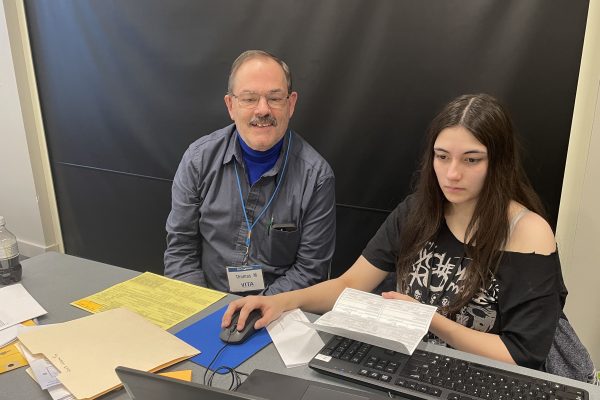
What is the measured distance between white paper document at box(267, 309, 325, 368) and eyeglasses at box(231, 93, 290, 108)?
825mm

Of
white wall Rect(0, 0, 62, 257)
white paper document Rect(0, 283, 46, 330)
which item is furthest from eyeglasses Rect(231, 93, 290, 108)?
white wall Rect(0, 0, 62, 257)

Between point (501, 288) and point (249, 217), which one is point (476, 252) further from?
point (249, 217)

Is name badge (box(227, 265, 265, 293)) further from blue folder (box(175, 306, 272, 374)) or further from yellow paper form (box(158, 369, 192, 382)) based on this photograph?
yellow paper form (box(158, 369, 192, 382))

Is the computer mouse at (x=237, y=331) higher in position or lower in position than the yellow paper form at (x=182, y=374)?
higher

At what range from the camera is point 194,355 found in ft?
3.33

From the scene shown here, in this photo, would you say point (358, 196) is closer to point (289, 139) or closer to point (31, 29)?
point (289, 139)

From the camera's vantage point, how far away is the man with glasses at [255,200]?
5.55 ft

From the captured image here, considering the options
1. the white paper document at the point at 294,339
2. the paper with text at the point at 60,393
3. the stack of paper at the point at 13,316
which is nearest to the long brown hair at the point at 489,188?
the white paper document at the point at 294,339

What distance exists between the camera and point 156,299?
4.20 feet

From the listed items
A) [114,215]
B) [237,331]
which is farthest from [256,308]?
[114,215]

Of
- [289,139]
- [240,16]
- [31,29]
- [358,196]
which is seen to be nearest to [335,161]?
[358,196]

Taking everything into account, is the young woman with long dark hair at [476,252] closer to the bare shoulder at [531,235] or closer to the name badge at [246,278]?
the bare shoulder at [531,235]

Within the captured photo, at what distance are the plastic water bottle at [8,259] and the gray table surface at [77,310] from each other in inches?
1.4

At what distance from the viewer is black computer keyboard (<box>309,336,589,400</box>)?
84 cm
